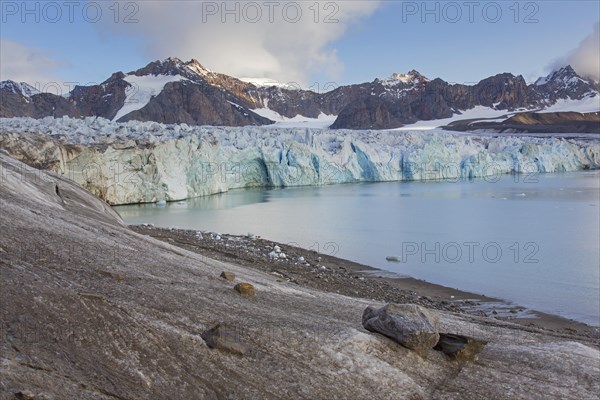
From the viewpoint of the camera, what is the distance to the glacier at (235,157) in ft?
74.1

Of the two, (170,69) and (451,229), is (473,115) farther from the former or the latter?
(451,229)

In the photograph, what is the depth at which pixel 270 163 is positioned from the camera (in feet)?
116

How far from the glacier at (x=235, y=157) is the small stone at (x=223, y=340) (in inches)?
700

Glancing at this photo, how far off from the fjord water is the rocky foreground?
5.49 m

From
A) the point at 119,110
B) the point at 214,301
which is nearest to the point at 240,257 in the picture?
the point at 214,301

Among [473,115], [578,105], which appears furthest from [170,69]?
[578,105]

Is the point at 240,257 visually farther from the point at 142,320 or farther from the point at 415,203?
the point at 415,203

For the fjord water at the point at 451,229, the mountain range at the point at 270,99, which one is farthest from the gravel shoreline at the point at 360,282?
the mountain range at the point at 270,99

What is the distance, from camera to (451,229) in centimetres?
1892

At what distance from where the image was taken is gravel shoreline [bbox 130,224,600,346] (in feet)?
28.8

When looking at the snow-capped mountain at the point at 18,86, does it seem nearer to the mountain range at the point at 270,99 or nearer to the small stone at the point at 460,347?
the mountain range at the point at 270,99

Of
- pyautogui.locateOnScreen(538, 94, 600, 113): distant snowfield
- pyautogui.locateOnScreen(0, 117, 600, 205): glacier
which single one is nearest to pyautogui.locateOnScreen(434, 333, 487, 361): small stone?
pyautogui.locateOnScreen(0, 117, 600, 205): glacier

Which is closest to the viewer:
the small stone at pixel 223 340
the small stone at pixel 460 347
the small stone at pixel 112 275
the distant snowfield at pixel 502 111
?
the small stone at pixel 223 340

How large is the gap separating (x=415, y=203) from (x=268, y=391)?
2442 centimetres
